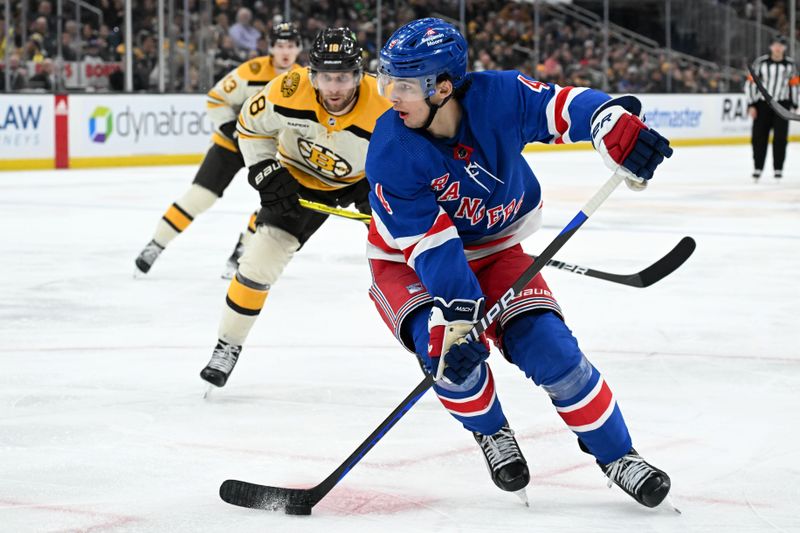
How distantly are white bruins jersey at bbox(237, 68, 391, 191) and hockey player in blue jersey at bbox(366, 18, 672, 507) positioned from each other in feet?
3.01

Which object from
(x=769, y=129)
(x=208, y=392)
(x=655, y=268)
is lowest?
(x=769, y=129)

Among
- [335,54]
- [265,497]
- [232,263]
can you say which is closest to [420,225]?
[265,497]

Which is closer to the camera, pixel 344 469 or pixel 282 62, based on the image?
pixel 344 469

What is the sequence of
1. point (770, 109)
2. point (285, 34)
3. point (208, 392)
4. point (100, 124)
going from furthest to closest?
point (100, 124) → point (770, 109) → point (285, 34) → point (208, 392)

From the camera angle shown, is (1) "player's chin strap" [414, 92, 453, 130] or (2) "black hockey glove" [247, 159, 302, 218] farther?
(2) "black hockey glove" [247, 159, 302, 218]

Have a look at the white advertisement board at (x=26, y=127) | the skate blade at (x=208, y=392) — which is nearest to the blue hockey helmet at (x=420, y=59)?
the skate blade at (x=208, y=392)

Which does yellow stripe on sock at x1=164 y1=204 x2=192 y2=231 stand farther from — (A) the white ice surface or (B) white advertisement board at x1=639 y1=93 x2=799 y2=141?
(B) white advertisement board at x1=639 y1=93 x2=799 y2=141

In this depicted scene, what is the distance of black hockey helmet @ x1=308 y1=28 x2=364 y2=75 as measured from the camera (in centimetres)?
313

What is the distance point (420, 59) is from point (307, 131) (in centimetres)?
118

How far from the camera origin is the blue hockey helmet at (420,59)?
2236mm

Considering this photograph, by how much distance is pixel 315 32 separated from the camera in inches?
529

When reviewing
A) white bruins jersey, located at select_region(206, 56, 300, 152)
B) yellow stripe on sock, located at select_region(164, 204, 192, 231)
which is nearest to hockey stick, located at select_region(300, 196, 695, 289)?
white bruins jersey, located at select_region(206, 56, 300, 152)

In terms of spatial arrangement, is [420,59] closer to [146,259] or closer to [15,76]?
[146,259]

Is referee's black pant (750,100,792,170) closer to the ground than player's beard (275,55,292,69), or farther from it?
closer to the ground
